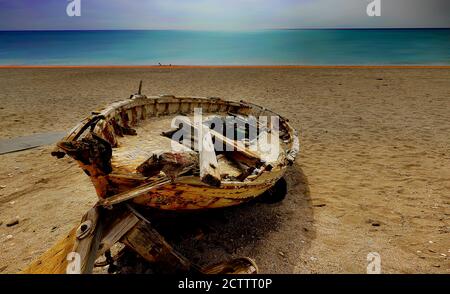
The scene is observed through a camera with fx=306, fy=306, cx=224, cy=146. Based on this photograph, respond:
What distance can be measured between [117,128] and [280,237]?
149 inches

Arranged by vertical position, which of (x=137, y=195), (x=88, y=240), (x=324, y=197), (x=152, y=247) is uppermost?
(x=137, y=195)

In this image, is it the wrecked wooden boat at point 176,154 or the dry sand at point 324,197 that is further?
the dry sand at point 324,197

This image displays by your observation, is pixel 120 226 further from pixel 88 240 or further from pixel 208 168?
pixel 208 168

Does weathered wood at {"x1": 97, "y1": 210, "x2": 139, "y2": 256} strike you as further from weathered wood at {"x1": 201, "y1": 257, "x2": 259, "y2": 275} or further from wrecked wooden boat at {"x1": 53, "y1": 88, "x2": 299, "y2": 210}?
weathered wood at {"x1": 201, "y1": 257, "x2": 259, "y2": 275}

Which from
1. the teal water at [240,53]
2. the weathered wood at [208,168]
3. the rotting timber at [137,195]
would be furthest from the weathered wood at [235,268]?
the teal water at [240,53]

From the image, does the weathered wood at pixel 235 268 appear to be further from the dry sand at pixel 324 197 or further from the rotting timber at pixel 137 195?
the dry sand at pixel 324 197

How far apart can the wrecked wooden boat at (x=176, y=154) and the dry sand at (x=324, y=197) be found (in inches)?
36.8

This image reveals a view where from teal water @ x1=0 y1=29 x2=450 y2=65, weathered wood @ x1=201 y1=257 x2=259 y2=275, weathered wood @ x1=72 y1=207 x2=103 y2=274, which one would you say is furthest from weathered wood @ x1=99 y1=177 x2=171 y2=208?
teal water @ x1=0 y1=29 x2=450 y2=65

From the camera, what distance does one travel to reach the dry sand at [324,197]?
4.68m

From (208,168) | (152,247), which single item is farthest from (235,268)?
(208,168)

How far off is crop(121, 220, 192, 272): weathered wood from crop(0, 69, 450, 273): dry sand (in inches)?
37.5

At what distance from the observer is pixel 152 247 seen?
3559mm

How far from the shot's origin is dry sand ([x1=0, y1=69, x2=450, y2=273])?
184 inches

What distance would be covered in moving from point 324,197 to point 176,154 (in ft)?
13.4
